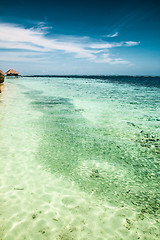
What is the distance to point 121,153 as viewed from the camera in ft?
20.3

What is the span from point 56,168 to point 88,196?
1562mm

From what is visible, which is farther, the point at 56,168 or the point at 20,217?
the point at 56,168

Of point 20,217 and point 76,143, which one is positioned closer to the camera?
point 20,217

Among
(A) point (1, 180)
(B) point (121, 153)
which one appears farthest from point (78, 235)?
(B) point (121, 153)

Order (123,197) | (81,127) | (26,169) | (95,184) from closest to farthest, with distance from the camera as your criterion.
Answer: (123,197) → (95,184) → (26,169) → (81,127)

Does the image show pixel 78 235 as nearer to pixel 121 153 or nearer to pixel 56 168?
pixel 56 168

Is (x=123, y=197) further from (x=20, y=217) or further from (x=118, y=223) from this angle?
(x=20, y=217)

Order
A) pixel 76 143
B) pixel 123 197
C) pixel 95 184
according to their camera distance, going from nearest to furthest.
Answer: pixel 123 197 < pixel 95 184 < pixel 76 143

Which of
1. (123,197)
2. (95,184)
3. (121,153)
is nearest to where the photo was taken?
(123,197)

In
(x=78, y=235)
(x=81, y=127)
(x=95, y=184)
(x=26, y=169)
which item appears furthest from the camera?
(x=81, y=127)

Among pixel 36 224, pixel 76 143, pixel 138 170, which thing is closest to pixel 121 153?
pixel 138 170

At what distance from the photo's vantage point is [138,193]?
412 centimetres

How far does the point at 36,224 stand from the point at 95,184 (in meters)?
1.85

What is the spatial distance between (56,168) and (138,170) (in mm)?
2775
